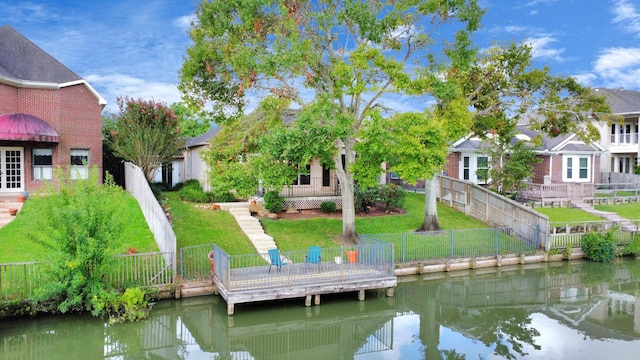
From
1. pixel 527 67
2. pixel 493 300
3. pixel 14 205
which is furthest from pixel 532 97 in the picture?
pixel 14 205

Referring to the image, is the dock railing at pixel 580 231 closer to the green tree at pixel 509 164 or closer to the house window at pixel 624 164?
the green tree at pixel 509 164

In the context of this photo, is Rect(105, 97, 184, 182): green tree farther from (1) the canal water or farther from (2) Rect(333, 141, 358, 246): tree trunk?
(1) the canal water

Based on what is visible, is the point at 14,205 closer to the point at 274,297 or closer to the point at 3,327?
the point at 3,327

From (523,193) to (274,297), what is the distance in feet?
74.9

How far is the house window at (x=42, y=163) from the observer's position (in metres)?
24.6

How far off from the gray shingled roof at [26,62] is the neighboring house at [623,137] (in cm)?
4229

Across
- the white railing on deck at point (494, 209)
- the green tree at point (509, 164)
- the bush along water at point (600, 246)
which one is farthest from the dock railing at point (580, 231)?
the green tree at point (509, 164)

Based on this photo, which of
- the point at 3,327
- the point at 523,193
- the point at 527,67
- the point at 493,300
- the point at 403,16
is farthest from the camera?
the point at 523,193

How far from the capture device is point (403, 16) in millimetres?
→ 19781

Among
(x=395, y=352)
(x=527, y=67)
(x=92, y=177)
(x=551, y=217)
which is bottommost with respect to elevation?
(x=395, y=352)

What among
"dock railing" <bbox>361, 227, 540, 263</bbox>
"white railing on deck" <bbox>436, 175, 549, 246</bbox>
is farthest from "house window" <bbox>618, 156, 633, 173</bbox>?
"dock railing" <bbox>361, 227, 540, 263</bbox>

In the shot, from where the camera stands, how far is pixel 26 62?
82.9 feet

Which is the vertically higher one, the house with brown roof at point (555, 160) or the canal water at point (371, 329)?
the house with brown roof at point (555, 160)

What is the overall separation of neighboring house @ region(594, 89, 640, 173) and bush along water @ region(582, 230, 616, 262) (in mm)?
21826
